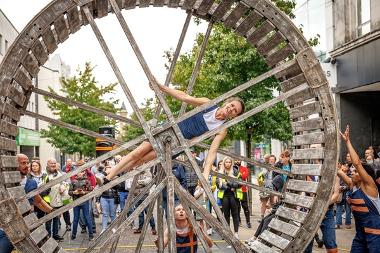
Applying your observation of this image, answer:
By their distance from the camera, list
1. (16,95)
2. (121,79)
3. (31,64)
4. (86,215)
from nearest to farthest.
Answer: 1. (16,95)
2. (31,64)
3. (121,79)
4. (86,215)

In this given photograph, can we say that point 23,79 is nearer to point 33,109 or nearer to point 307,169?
point 307,169

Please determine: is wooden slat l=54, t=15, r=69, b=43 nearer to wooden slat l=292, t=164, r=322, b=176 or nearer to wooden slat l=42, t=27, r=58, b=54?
wooden slat l=42, t=27, r=58, b=54

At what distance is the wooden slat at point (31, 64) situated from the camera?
499cm

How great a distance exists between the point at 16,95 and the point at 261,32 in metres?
2.76

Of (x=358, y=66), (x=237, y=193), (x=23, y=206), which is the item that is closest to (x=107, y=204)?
(x=237, y=193)

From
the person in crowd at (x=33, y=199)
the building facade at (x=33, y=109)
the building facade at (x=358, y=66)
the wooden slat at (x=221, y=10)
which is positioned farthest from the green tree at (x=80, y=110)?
the wooden slat at (x=221, y=10)

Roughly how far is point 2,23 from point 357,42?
22.0 m

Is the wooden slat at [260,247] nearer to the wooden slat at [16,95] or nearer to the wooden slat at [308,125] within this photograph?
the wooden slat at [308,125]

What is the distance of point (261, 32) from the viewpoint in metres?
5.63

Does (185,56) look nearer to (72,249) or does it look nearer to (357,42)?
(357,42)

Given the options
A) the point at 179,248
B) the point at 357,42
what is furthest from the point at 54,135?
the point at 179,248

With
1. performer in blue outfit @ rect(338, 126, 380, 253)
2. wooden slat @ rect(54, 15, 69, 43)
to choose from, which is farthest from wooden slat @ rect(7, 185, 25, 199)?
performer in blue outfit @ rect(338, 126, 380, 253)

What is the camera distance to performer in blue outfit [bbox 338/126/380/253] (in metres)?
6.37

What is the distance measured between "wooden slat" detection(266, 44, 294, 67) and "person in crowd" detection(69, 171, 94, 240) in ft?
23.6
